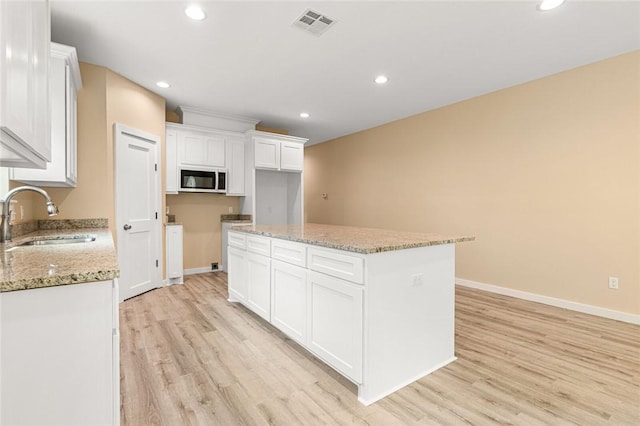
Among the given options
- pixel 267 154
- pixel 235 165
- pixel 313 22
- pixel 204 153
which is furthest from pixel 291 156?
pixel 313 22

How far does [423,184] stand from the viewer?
16.4 feet

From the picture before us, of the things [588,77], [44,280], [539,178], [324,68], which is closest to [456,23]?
[324,68]

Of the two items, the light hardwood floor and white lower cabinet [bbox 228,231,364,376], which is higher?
white lower cabinet [bbox 228,231,364,376]

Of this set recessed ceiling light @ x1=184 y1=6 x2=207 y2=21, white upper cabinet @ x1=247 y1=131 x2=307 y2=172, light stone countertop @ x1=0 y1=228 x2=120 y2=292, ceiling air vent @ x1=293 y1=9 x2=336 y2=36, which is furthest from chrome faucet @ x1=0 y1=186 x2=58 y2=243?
white upper cabinet @ x1=247 y1=131 x2=307 y2=172

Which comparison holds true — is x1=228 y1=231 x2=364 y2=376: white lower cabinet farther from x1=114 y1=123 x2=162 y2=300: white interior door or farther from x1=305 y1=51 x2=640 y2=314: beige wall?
x1=305 y1=51 x2=640 y2=314: beige wall

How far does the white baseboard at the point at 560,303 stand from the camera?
10.1ft

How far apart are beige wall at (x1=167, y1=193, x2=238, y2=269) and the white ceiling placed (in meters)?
1.63

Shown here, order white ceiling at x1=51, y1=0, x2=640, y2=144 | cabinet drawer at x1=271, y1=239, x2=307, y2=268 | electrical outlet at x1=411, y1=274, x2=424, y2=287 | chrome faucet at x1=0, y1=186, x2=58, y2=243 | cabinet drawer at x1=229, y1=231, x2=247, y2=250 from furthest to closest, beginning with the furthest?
cabinet drawer at x1=229, y1=231, x2=247, y2=250, white ceiling at x1=51, y1=0, x2=640, y2=144, cabinet drawer at x1=271, y1=239, x2=307, y2=268, electrical outlet at x1=411, y1=274, x2=424, y2=287, chrome faucet at x1=0, y1=186, x2=58, y2=243

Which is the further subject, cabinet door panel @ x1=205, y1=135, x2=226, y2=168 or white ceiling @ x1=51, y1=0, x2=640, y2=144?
cabinet door panel @ x1=205, y1=135, x2=226, y2=168

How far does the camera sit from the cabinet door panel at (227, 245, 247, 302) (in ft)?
10.7

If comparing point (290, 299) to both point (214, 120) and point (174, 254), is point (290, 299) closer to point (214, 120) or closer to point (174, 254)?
point (174, 254)

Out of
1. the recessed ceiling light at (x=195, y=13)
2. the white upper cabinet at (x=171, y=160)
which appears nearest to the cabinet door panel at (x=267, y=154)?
the white upper cabinet at (x=171, y=160)

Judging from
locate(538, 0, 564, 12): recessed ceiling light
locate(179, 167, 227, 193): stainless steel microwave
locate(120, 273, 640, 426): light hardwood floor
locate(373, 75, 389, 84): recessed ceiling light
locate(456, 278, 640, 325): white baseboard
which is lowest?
locate(120, 273, 640, 426): light hardwood floor

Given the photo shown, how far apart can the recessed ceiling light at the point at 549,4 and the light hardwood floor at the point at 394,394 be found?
2679 millimetres
